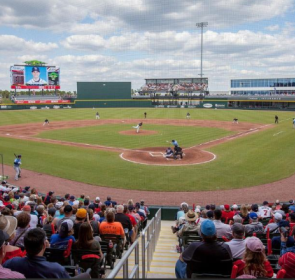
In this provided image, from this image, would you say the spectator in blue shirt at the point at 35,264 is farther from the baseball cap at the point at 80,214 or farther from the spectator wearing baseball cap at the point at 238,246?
the spectator wearing baseball cap at the point at 238,246

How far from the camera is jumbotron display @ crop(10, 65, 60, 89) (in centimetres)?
8186

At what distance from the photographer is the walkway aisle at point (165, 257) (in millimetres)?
6156

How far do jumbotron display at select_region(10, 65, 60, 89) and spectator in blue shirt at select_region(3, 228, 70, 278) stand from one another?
85725mm

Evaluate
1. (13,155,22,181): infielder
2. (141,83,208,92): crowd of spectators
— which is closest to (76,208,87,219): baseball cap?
(13,155,22,181): infielder

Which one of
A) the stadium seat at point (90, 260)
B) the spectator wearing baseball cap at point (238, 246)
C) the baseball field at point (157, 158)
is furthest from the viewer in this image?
the baseball field at point (157, 158)

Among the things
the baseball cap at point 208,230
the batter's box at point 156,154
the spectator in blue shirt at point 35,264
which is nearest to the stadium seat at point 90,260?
the spectator in blue shirt at point 35,264

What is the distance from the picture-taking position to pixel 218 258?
411 centimetres

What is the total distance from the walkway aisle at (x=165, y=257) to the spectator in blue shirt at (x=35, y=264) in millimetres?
2982

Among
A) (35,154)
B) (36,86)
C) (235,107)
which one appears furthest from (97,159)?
(36,86)

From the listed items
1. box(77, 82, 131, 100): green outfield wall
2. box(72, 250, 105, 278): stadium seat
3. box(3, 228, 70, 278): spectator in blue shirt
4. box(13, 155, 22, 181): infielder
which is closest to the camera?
box(3, 228, 70, 278): spectator in blue shirt

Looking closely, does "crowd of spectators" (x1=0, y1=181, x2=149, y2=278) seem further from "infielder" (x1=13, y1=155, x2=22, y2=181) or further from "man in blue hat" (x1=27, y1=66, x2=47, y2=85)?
"man in blue hat" (x1=27, y1=66, x2=47, y2=85)

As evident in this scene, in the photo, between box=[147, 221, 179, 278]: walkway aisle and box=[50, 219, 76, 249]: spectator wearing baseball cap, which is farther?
box=[147, 221, 179, 278]: walkway aisle

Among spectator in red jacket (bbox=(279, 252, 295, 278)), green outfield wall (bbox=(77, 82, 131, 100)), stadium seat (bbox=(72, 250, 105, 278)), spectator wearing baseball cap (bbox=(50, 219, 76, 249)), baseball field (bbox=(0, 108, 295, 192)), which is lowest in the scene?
baseball field (bbox=(0, 108, 295, 192))

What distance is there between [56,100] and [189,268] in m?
89.5
